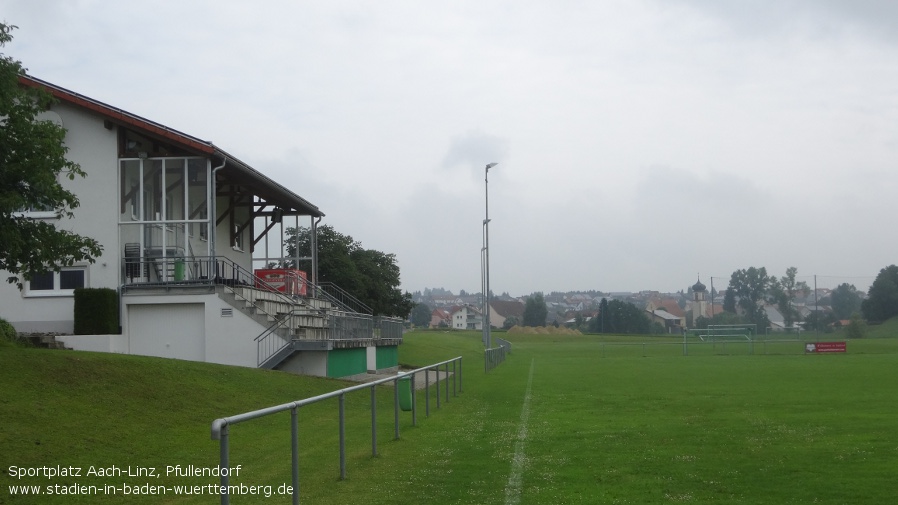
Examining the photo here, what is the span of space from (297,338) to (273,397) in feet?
27.0

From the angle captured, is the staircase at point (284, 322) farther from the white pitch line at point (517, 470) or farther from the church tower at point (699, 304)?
the church tower at point (699, 304)

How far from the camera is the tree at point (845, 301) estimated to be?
98250mm

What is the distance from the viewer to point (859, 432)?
15.2 meters

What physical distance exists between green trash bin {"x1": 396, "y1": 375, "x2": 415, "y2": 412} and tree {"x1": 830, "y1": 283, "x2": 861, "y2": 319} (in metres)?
88.5

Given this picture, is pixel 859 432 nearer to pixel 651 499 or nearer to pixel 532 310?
pixel 651 499

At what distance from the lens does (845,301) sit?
10169 cm

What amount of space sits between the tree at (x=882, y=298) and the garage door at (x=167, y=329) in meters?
85.3

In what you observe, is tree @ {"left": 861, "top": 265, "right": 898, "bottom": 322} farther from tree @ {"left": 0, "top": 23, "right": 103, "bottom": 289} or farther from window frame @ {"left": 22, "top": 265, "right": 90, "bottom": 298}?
tree @ {"left": 0, "top": 23, "right": 103, "bottom": 289}

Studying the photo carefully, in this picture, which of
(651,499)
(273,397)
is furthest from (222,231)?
(651,499)

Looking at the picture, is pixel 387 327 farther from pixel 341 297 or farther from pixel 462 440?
pixel 462 440

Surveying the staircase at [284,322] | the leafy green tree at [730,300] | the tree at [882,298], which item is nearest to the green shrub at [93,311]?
the staircase at [284,322]

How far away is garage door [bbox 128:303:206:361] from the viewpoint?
3066 centimetres

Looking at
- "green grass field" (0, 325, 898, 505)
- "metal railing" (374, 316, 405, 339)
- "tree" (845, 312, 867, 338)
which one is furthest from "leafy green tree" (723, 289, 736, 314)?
"green grass field" (0, 325, 898, 505)

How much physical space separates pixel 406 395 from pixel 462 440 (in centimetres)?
199
